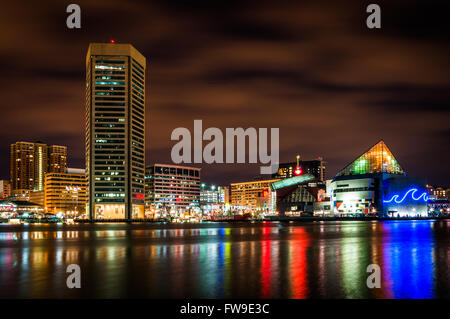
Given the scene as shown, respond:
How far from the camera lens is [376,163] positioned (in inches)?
7175

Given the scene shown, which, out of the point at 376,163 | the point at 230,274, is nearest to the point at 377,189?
the point at 376,163

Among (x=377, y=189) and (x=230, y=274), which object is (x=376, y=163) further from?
A: (x=230, y=274)

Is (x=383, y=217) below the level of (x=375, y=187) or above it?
below

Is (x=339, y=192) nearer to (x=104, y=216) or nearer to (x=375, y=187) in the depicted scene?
(x=375, y=187)

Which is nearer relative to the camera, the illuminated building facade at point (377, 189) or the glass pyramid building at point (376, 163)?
Result: the illuminated building facade at point (377, 189)

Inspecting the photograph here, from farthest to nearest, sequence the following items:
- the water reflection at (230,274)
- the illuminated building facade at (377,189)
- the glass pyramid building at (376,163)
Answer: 1. the glass pyramid building at (376,163)
2. the illuminated building facade at (377,189)
3. the water reflection at (230,274)

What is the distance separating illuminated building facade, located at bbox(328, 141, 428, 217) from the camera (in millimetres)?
174000

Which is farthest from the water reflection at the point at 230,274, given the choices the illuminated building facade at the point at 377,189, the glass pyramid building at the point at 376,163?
the glass pyramid building at the point at 376,163

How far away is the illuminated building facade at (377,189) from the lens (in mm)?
174000

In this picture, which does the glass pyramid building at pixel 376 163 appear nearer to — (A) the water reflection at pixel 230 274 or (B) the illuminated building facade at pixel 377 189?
(B) the illuminated building facade at pixel 377 189
